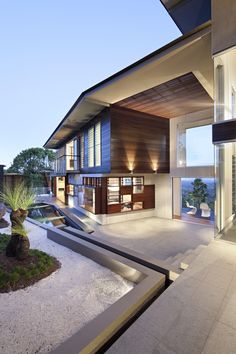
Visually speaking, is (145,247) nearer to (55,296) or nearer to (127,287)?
(127,287)

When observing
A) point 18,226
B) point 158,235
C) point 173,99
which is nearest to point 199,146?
point 173,99

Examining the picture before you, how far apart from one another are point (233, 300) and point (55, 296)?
2588mm

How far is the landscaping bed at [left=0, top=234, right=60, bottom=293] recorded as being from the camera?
11.1ft

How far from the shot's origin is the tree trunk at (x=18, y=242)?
391 cm

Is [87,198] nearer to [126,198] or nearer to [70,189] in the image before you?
[126,198]

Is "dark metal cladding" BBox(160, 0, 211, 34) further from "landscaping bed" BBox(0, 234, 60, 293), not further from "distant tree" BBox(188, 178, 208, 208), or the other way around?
"landscaping bed" BBox(0, 234, 60, 293)

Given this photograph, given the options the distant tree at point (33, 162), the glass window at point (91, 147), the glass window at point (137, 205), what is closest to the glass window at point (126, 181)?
the glass window at point (137, 205)

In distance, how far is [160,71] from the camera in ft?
19.5

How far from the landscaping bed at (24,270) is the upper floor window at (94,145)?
6.44 m

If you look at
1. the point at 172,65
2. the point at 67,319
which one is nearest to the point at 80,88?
the point at 172,65

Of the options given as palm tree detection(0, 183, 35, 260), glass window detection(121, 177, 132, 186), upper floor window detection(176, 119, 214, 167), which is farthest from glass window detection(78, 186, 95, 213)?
palm tree detection(0, 183, 35, 260)

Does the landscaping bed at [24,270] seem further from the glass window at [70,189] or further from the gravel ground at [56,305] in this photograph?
the glass window at [70,189]

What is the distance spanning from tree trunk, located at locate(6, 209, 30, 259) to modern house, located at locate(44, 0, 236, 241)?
4497 mm

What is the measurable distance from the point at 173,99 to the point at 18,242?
7.70m
